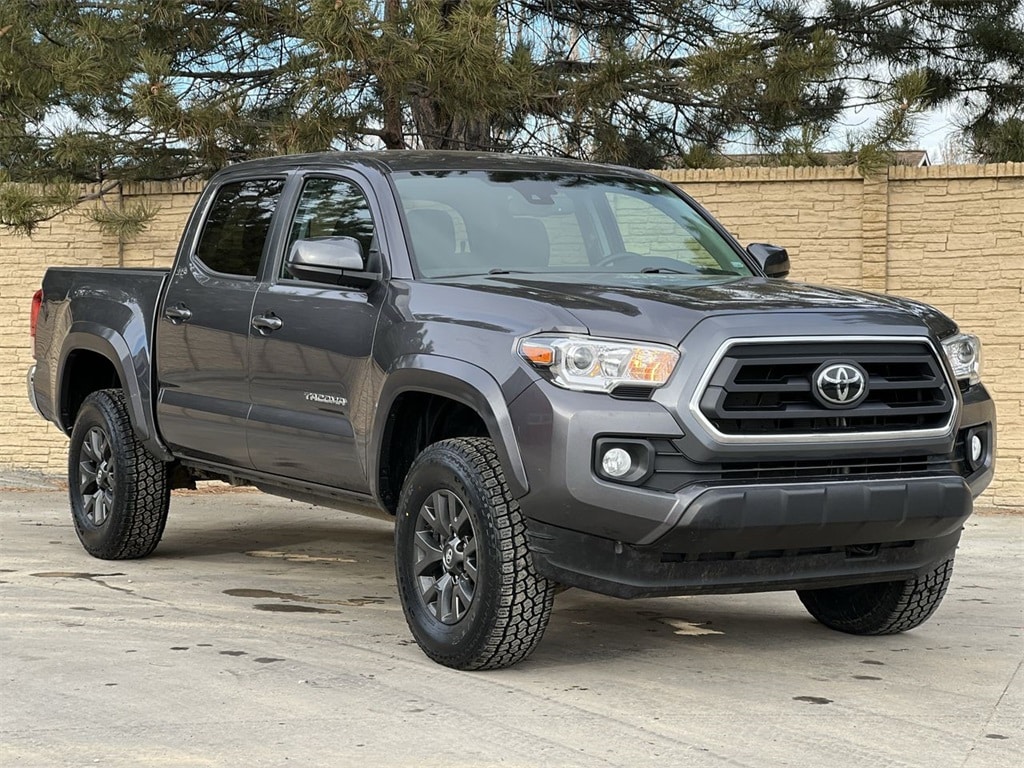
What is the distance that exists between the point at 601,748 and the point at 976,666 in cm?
194

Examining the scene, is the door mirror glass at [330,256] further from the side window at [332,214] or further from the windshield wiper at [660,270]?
the windshield wiper at [660,270]

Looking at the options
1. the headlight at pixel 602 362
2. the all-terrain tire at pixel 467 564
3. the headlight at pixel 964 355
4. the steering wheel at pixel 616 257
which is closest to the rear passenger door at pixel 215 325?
the all-terrain tire at pixel 467 564

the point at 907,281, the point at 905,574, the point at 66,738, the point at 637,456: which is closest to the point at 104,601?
the point at 66,738

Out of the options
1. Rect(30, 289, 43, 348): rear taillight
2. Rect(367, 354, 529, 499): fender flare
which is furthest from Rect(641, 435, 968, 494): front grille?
Rect(30, 289, 43, 348): rear taillight

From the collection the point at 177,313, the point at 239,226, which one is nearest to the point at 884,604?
the point at 239,226

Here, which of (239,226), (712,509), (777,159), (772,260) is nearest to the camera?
(712,509)

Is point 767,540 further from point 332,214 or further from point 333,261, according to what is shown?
point 332,214

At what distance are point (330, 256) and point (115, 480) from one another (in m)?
2.46

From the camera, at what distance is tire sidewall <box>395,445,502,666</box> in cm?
529

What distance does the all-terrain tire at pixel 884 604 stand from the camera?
6102 mm

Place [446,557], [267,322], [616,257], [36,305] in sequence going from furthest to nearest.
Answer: [36,305], [267,322], [616,257], [446,557]

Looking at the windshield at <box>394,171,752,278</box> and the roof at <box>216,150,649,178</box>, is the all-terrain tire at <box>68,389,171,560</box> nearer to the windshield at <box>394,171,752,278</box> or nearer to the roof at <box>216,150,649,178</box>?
the roof at <box>216,150,649,178</box>

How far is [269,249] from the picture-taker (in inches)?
272

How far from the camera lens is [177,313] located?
7.31 metres
